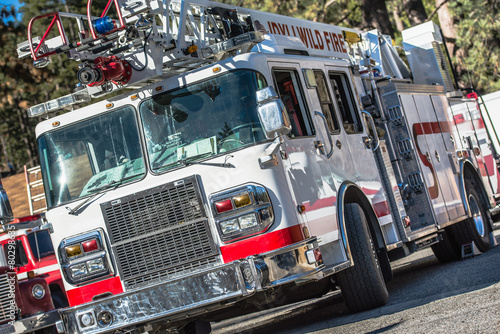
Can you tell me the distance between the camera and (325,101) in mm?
7770

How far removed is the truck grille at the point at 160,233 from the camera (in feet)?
21.5

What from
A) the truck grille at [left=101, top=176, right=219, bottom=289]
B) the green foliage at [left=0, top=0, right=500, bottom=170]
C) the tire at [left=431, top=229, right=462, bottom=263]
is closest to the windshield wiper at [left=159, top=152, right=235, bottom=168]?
the truck grille at [left=101, top=176, right=219, bottom=289]

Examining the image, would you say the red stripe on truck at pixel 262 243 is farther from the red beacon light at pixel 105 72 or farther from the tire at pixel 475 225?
the tire at pixel 475 225

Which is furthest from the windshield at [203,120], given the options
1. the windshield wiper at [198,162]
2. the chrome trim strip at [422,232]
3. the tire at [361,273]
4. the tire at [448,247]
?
the tire at [448,247]

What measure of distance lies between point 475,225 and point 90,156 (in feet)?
21.5

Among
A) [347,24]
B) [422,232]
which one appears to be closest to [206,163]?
[422,232]

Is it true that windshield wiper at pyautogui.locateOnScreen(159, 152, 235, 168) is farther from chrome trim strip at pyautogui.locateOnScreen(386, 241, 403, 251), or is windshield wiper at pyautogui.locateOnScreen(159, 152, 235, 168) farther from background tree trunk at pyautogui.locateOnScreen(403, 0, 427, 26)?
background tree trunk at pyautogui.locateOnScreen(403, 0, 427, 26)

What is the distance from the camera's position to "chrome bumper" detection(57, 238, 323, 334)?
20.0 feet

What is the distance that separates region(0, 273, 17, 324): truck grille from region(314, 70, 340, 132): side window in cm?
593

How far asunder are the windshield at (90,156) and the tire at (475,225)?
5.91 metres

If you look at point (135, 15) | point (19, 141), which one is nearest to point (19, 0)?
point (19, 141)

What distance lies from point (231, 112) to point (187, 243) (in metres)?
1.24

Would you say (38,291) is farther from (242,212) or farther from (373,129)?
(242,212)

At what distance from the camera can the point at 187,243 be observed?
21.6 ft
